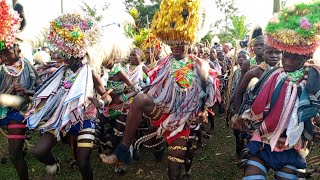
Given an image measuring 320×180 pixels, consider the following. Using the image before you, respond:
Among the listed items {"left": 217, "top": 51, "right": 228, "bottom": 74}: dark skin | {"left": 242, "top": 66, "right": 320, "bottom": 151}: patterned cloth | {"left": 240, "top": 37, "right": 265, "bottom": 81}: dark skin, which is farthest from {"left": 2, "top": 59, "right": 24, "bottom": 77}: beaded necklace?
{"left": 217, "top": 51, "right": 228, "bottom": 74}: dark skin

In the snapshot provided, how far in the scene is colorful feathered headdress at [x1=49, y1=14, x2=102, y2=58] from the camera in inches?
165

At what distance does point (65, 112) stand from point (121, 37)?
7.32 feet

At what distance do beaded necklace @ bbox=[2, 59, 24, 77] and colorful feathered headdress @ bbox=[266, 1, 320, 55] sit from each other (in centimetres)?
332

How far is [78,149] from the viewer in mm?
4203

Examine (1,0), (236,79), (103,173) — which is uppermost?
(1,0)

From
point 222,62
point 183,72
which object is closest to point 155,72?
point 183,72

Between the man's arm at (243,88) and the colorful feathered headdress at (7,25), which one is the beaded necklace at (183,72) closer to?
the man's arm at (243,88)

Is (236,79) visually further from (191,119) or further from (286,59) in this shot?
(286,59)

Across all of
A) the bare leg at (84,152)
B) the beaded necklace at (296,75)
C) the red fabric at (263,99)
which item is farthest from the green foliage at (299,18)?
the bare leg at (84,152)

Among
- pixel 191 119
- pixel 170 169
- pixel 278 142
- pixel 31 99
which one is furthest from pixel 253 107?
pixel 31 99

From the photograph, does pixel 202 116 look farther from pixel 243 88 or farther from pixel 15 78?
pixel 15 78

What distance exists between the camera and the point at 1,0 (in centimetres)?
407

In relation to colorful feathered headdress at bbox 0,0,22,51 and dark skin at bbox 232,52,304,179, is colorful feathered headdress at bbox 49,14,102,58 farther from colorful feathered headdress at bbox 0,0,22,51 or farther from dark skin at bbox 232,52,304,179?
dark skin at bbox 232,52,304,179

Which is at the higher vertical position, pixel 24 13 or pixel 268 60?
pixel 24 13
